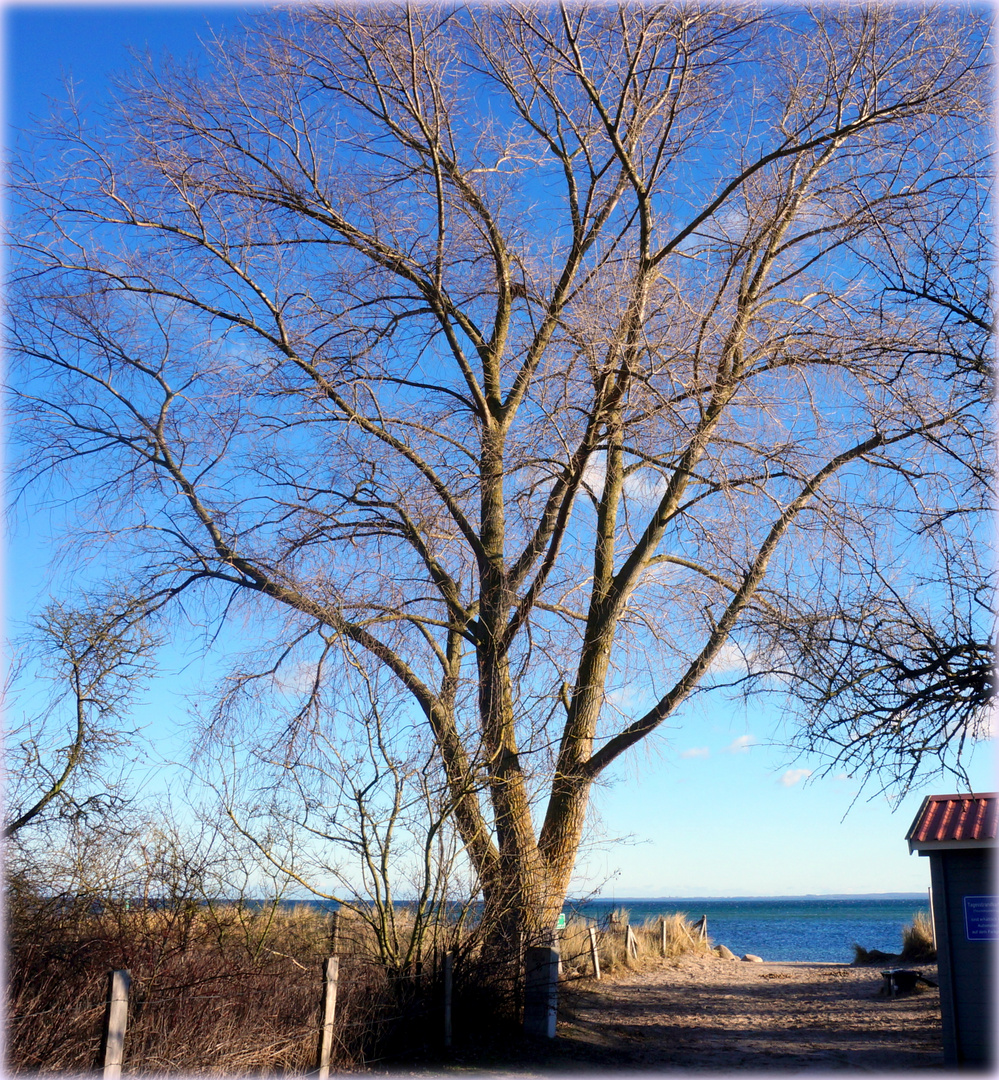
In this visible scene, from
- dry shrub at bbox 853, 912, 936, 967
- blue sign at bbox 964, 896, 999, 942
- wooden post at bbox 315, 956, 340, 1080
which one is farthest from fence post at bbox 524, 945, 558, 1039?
dry shrub at bbox 853, 912, 936, 967

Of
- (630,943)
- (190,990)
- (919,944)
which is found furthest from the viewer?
(919,944)

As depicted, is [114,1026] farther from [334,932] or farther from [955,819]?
[955,819]

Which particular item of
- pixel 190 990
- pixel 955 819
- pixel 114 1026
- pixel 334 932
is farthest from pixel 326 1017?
pixel 955 819

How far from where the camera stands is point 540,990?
10.1 meters

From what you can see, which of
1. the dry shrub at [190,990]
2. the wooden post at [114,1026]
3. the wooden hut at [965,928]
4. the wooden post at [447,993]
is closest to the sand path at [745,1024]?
the wooden hut at [965,928]

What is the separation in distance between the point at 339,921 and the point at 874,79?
10373 millimetres

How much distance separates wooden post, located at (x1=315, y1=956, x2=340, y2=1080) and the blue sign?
22.9ft

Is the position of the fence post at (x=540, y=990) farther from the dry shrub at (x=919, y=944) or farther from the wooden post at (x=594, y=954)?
Result: the dry shrub at (x=919, y=944)

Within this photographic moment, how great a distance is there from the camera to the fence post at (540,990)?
33.1ft

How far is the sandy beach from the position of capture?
31.4ft

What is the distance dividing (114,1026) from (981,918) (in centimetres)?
897

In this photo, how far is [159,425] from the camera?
38.0ft

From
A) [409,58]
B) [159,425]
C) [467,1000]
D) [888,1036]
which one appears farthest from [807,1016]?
[409,58]

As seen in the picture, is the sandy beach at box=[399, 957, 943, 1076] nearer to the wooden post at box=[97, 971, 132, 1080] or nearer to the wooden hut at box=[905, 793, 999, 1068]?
the wooden hut at box=[905, 793, 999, 1068]
